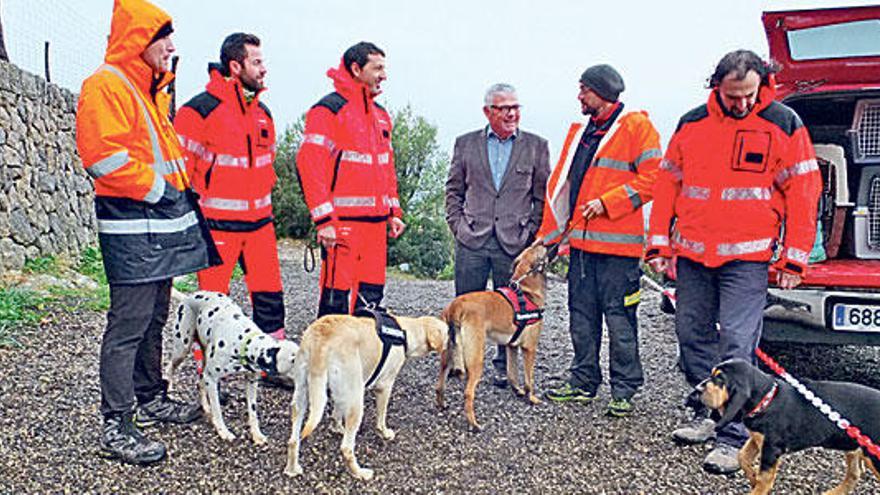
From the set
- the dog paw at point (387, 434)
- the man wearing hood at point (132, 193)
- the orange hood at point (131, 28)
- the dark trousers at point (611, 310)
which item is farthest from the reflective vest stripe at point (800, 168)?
the orange hood at point (131, 28)

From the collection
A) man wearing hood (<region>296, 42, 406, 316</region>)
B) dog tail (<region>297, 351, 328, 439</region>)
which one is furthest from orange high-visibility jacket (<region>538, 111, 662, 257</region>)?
dog tail (<region>297, 351, 328, 439</region>)

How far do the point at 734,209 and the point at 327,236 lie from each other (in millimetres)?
2438

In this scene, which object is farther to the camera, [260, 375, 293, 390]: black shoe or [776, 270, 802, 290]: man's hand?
[260, 375, 293, 390]: black shoe

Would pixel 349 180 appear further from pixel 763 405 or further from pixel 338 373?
pixel 763 405

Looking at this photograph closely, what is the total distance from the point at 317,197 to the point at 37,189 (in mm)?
7470

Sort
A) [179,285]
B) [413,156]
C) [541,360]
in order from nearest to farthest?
[541,360], [179,285], [413,156]

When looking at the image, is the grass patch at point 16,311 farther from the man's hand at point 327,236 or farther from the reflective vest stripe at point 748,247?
the reflective vest stripe at point 748,247

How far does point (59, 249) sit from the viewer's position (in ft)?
34.1

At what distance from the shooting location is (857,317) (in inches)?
173

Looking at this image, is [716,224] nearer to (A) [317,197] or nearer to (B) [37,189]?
(A) [317,197]

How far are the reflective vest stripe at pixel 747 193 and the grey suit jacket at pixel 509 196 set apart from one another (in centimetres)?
157

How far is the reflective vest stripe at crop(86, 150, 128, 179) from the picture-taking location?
3.44 meters

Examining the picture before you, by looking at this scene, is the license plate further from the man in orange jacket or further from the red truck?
the man in orange jacket

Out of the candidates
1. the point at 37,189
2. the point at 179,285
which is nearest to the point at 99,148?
the point at 179,285
